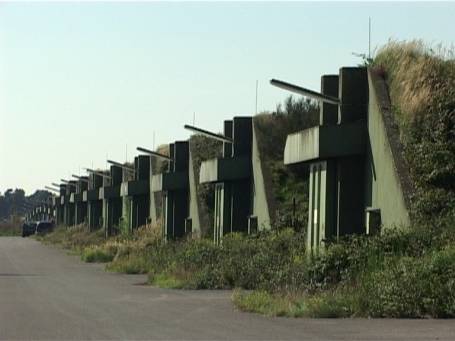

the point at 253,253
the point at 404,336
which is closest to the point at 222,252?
the point at 253,253

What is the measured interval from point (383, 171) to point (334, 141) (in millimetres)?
1803

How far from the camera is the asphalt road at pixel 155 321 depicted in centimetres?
1455

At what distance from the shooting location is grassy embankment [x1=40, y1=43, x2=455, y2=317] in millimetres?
17141

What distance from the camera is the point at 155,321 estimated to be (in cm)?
1700

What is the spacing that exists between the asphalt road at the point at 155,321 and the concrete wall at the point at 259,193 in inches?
411

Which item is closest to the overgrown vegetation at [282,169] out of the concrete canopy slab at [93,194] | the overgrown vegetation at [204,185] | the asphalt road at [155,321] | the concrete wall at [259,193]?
the concrete wall at [259,193]

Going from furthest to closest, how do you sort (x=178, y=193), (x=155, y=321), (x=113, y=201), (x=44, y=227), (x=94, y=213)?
(x=44, y=227) < (x=94, y=213) < (x=113, y=201) < (x=178, y=193) < (x=155, y=321)

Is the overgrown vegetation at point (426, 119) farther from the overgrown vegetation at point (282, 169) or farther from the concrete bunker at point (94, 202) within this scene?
the concrete bunker at point (94, 202)

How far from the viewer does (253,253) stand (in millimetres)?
29203

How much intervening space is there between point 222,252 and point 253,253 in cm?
166

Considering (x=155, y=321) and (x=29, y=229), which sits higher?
(x=155, y=321)

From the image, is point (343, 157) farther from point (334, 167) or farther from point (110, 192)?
point (110, 192)

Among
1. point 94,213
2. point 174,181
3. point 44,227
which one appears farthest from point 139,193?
point 44,227

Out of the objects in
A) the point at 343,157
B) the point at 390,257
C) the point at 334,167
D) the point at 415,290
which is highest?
the point at 343,157
